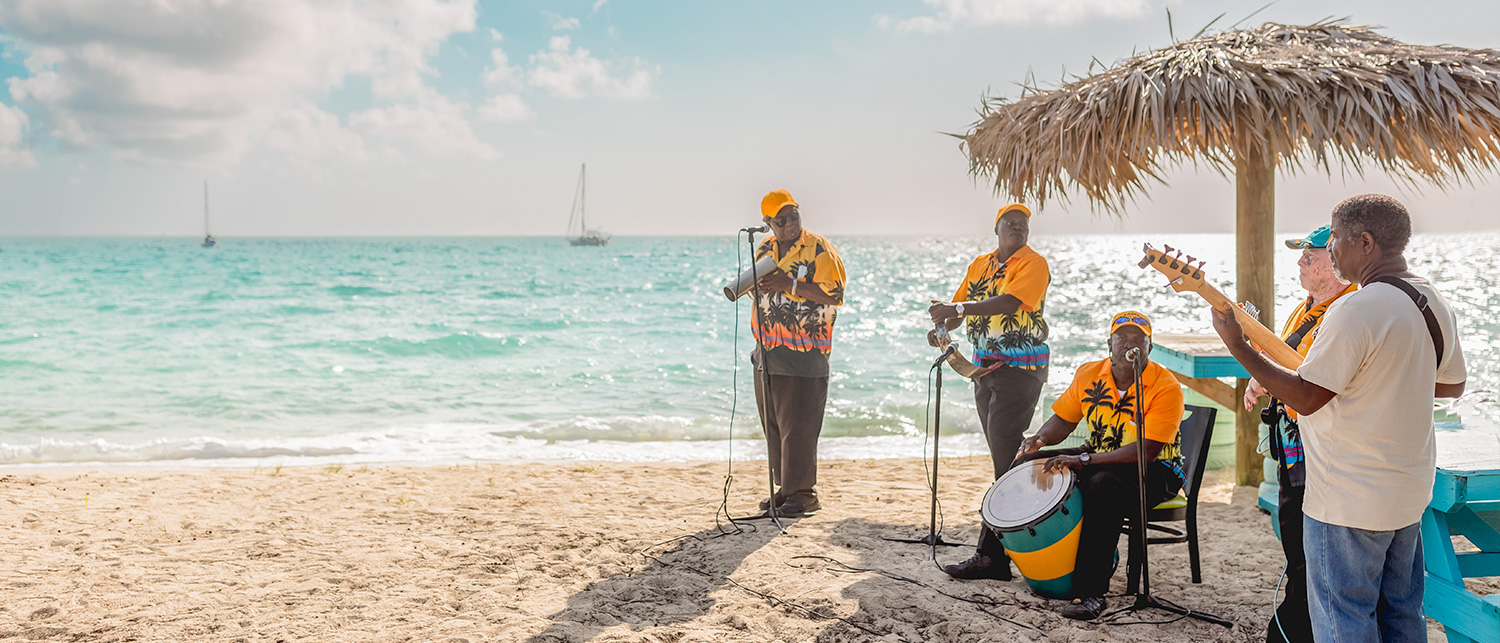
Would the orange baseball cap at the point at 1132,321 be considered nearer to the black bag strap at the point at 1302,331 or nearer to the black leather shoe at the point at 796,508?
the black bag strap at the point at 1302,331

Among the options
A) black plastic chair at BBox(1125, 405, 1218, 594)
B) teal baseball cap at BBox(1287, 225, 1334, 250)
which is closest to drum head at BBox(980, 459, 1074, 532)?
black plastic chair at BBox(1125, 405, 1218, 594)

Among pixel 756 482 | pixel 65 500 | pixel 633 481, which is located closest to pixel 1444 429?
pixel 756 482

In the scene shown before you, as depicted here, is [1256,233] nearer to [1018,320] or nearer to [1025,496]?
[1018,320]

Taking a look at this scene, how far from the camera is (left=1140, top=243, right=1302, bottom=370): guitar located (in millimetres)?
2377

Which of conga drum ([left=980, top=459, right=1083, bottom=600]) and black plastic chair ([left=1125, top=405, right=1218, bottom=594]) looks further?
black plastic chair ([left=1125, top=405, right=1218, bottom=594])

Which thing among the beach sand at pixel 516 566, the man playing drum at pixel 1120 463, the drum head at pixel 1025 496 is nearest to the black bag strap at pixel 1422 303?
the man playing drum at pixel 1120 463

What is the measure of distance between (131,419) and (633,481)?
687 centimetres

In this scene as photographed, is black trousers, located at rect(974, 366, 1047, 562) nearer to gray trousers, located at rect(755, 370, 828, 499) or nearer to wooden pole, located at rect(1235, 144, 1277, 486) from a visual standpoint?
gray trousers, located at rect(755, 370, 828, 499)

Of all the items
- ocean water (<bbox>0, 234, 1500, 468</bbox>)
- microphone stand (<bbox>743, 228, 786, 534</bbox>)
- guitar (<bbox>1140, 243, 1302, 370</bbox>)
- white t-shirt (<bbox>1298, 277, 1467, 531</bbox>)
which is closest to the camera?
white t-shirt (<bbox>1298, 277, 1467, 531</bbox>)

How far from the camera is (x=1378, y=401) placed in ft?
6.78

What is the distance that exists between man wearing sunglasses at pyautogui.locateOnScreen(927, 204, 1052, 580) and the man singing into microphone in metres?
0.75

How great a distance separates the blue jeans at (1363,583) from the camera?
2.17 metres

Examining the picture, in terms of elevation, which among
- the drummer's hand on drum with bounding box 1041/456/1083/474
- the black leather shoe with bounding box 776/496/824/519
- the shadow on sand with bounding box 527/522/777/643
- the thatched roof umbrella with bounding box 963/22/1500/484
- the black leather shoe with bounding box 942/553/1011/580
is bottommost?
the shadow on sand with bounding box 527/522/777/643

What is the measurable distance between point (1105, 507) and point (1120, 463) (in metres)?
0.18
